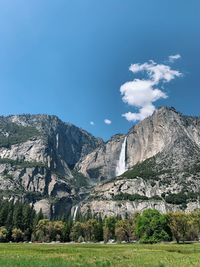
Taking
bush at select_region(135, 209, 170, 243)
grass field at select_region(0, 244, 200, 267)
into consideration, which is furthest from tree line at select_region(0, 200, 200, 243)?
grass field at select_region(0, 244, 200, 267)

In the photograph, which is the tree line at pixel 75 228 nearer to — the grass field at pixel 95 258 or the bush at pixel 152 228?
the bush at pixel 152 228

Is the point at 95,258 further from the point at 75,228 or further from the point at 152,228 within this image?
the point at 75,228

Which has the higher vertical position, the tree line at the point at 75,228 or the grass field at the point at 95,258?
the tree line at the point at 75,228

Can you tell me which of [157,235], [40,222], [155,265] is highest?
[40,222]

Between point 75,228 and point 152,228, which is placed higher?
point 75,228

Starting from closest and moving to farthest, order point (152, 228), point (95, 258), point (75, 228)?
point (95, 258) < point (152, 228) < point (75, 228)

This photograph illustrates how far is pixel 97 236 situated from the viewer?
18100 centimetres

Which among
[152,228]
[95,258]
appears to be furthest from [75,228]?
[95,258]

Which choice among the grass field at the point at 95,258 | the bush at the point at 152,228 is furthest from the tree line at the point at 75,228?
the grass field at the point at 95,258

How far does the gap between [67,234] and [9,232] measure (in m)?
29.5

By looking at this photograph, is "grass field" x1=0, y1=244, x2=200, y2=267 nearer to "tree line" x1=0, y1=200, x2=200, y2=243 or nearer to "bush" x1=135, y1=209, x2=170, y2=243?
"bush" x1=135, y1=209, x2=170, y2=243

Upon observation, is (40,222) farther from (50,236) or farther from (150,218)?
(150,218)

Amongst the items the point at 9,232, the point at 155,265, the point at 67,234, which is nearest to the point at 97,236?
the point at 67,234

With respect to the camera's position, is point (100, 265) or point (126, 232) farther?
point (126, 232)
